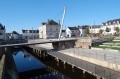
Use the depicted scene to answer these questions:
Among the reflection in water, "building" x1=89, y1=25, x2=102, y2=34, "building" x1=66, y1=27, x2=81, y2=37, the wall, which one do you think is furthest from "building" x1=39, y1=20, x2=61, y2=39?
the reflection in water

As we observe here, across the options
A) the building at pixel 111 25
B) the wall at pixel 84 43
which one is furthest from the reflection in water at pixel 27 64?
the building at pixel 111 25

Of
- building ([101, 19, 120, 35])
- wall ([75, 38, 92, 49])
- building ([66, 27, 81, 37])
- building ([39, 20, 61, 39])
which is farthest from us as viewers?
building ([66, 27, 81, 37])

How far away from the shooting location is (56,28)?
11550 centimetres

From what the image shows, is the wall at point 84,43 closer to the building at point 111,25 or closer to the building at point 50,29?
the building at point 111,25

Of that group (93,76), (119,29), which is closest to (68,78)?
(93,76)

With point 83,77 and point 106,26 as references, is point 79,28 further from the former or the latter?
point 83,77

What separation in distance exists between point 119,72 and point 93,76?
4.09m

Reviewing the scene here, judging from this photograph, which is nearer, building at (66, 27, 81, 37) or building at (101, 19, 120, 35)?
building at (101, 19, 120, 35)

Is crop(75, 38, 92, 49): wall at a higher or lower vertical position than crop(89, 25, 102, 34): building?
lower

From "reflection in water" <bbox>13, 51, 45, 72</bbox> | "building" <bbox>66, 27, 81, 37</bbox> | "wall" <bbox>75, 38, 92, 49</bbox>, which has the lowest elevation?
"reflection in water" <bbox>13, 51, 45, 72</bbox>

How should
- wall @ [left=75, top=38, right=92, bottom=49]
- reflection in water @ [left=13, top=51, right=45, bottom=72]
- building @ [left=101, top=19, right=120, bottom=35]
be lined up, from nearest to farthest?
reflection in water @ [left=13, top=51, right=45, bottom=72] → wall @ [left=75, top=38, right=92, bottom=49] → building @ [left=101, top=19, right=120, bottom=35]

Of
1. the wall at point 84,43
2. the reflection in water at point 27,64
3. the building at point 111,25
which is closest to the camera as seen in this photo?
the reflection in water at point 27,64

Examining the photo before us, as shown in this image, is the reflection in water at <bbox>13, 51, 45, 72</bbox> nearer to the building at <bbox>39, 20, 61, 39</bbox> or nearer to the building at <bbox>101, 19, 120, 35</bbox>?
the building at <bbox>101, 19, 120, 35</bbox>

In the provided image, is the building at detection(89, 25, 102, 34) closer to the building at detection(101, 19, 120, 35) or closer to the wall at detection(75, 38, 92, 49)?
the building at detection(101, 19, 120, 35)
